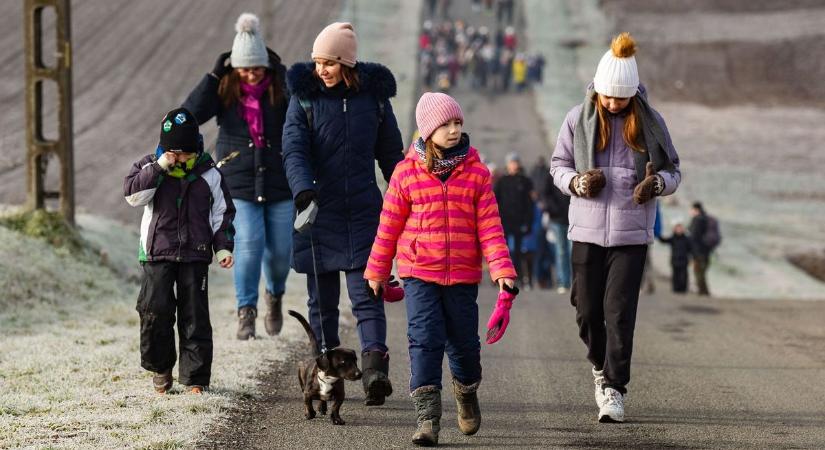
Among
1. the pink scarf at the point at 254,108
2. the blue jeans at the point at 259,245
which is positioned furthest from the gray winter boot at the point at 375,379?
the pink scarf at the point at 254,108

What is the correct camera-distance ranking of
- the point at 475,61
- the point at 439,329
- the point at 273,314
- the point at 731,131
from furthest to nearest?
the point at 475,61 < the point at 731,131 < the point at 273,314 < the point at 439,329

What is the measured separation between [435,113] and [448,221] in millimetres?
542

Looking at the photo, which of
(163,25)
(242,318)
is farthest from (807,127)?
(242,318)

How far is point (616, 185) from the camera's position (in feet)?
25.7

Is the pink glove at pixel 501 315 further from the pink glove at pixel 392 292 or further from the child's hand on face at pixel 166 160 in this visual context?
the child's hand on face at pixel 166 160

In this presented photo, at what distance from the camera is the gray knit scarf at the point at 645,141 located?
7.78m

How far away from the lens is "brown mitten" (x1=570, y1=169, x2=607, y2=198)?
7699mm

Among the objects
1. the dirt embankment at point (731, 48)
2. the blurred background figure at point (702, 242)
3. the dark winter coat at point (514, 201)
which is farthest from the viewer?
the dirt embankment at point (731, 48)

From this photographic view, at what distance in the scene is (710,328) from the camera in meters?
13.5

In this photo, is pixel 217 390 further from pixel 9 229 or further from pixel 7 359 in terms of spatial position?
pixel 9 229

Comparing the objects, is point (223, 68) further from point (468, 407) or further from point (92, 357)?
point (468, 407)

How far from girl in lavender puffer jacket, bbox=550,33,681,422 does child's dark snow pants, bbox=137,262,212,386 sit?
7.14ft

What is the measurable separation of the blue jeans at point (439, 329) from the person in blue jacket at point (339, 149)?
917 mm

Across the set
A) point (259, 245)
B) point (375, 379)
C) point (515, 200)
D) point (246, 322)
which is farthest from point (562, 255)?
point (375, 379)
